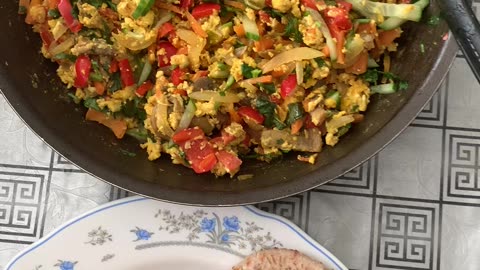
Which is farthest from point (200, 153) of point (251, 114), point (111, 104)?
point (111, 104)

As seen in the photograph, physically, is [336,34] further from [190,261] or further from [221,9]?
[190,261]

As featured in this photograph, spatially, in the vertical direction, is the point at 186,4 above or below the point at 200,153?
above

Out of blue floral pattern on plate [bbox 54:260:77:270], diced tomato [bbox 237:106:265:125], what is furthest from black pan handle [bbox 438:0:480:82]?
blue floral pattern on plate [bbox 54:260:77:270]

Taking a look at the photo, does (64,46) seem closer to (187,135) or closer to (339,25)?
(187,135)

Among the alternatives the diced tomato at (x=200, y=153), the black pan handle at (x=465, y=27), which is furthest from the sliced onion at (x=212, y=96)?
the black pan handle at (x=465, y=27)

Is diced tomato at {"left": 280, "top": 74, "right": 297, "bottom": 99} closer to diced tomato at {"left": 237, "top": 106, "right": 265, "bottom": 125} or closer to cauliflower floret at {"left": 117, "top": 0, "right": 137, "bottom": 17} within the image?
diced tomato at {"left": 237, "top": 106, "right": 265, "bottom": 125}

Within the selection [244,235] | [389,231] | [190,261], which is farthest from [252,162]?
[389,231]
